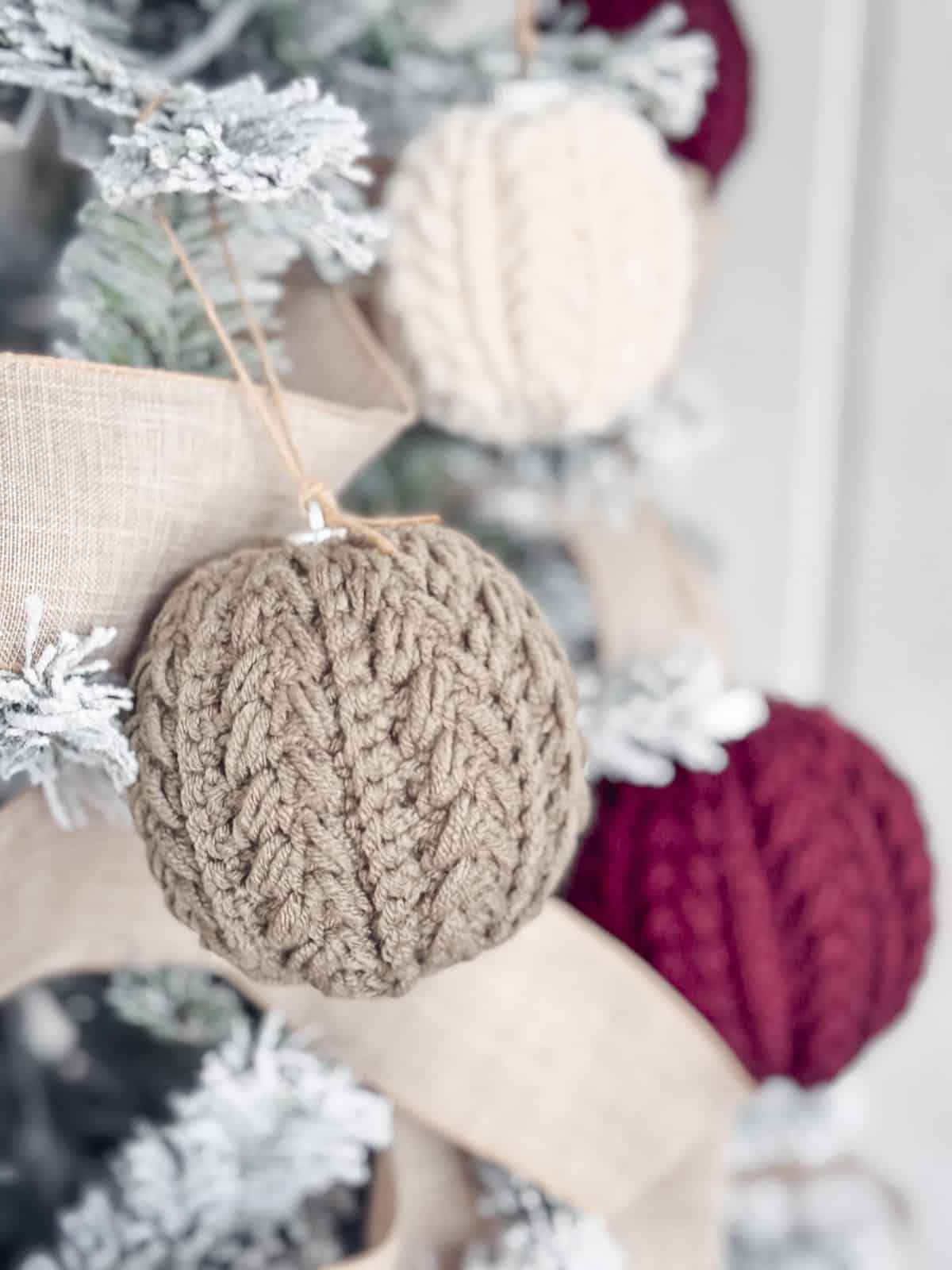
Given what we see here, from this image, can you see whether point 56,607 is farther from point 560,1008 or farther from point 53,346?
point 560,1008

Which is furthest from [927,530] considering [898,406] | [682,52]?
[682,52]

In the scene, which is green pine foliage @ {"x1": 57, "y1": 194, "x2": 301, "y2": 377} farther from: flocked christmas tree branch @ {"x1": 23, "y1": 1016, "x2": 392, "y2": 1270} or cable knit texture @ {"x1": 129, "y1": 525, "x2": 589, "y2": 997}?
flocked christmas tree branch @ {"x1": 23, "y1": 1016, "x2": 392, "y2": 1270}

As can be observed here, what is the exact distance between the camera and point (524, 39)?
40 cm

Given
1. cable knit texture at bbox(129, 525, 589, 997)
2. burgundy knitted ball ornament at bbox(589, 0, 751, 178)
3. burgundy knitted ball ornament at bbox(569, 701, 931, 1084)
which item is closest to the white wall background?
burgundy knitted ball ornament at bbox(589, 0, 751, 178)

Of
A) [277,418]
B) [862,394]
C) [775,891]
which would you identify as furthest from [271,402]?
[862,394]

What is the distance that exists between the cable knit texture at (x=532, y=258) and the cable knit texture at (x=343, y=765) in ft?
0.42

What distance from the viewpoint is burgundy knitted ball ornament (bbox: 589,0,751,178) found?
17.4 inches

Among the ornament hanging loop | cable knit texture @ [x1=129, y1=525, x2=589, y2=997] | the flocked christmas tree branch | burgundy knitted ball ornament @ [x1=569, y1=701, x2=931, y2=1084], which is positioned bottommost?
the flocked christmas tree branch

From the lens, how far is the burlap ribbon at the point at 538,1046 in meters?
0.35

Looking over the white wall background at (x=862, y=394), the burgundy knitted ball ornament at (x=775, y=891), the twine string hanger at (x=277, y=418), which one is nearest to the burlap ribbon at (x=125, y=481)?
the twine string hanger at (x=277, y=418)

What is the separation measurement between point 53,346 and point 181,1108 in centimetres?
27

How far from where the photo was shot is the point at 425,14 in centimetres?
53

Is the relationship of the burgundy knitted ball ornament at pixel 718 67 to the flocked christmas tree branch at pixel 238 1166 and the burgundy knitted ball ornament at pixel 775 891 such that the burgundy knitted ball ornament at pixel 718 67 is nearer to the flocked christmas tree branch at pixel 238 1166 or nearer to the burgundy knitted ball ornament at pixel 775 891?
the burgundy knitted ball ornament at pixel 775 891

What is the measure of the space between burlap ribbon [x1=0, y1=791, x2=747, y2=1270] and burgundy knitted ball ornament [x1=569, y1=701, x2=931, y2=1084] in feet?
0.05
